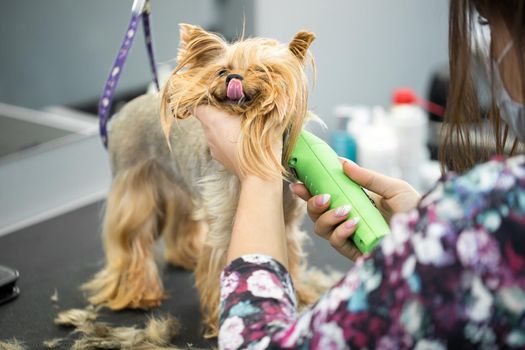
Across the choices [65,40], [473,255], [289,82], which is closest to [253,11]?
[65,40]

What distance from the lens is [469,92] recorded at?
0.87m

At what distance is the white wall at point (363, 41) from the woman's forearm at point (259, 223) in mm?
1290

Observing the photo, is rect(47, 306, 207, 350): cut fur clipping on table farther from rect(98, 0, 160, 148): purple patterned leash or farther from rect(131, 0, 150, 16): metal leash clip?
rect(131, 0, 150, 16): metal leash clip

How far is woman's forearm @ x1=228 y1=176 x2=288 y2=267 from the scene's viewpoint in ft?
2.58

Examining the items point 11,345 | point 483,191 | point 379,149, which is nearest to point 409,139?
point 379,149

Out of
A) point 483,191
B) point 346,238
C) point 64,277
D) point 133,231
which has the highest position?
point 483,191

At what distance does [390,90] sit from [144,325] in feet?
5.75

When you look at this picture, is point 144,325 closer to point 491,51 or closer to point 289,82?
point 289,82

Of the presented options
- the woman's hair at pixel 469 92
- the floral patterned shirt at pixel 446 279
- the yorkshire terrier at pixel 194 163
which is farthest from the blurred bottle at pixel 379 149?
the floral patterned shirt at pixel 446 279

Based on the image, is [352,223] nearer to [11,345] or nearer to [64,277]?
[11,345]

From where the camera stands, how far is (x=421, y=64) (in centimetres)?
280

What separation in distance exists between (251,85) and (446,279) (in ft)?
1.38

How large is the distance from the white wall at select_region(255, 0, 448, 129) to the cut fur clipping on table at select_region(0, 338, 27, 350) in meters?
1.24

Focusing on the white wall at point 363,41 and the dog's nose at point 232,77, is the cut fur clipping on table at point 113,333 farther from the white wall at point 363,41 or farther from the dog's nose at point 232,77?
the white wall at point 363,41
